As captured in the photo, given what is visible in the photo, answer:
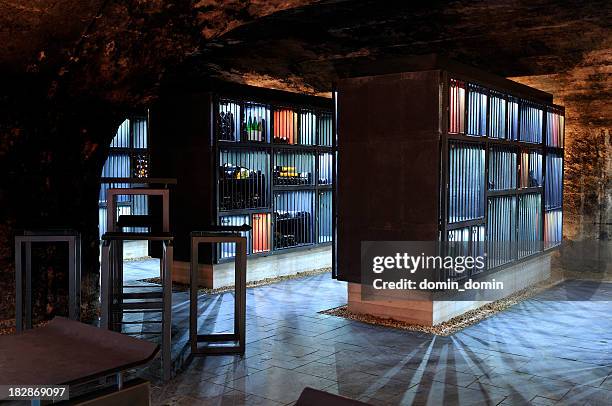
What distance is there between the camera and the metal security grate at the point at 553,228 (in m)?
8.27

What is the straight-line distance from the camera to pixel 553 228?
8508 mm

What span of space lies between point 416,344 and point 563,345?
124 centimetres

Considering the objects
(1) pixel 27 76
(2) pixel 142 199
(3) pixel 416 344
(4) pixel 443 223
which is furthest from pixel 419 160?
(2) pixel 142 199

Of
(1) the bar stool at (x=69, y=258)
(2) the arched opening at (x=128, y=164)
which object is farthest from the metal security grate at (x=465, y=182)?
(2) the arched opening at (x=128, y=164)

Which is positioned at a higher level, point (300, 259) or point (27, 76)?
point (27, 76)

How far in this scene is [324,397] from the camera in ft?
6.10

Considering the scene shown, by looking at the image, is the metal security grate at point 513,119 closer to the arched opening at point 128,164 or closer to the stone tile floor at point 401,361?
the stone tile floor at point 401,361

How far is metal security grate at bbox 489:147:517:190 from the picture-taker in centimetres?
673

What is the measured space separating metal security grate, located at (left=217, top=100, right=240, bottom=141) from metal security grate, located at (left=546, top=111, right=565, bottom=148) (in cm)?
397

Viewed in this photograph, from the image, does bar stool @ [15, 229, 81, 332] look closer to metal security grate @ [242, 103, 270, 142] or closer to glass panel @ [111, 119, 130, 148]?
metal security grate @ [242, 103, 270, 142]

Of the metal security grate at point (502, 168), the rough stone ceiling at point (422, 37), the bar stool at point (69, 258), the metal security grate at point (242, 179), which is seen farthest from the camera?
the metal security grate at point (242, 179)

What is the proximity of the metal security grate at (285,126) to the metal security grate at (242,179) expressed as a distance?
343 millimetres

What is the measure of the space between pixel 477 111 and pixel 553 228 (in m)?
3.03

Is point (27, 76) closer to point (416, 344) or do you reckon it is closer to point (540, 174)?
point (416, 344)
